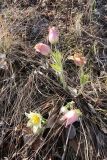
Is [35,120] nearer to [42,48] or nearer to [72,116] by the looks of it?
[72,116]

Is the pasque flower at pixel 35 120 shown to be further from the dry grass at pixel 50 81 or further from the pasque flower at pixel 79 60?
the pasque flower at pixel 79 60

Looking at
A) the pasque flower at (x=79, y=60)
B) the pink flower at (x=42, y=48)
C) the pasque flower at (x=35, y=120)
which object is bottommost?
the pasque flower at (x=35, y=120)

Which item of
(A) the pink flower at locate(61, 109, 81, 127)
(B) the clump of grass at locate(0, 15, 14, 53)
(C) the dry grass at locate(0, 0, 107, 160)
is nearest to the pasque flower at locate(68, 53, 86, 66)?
(C) the dry grass at locate(0, 0, 107, 160)

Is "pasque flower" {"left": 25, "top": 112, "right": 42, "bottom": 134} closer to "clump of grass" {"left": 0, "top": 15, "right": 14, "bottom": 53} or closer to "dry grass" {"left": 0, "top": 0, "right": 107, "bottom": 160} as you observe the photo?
"dry grass" {"left": 0, "top": 0, "right": 107, "bottom": 160}

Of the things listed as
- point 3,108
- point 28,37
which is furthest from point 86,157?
point 28,37

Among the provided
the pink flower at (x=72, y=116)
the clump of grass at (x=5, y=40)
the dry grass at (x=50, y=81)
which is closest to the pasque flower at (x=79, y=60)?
the dry grass at (x=50, y=81)

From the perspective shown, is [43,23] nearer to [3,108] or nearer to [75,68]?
[75,68]
